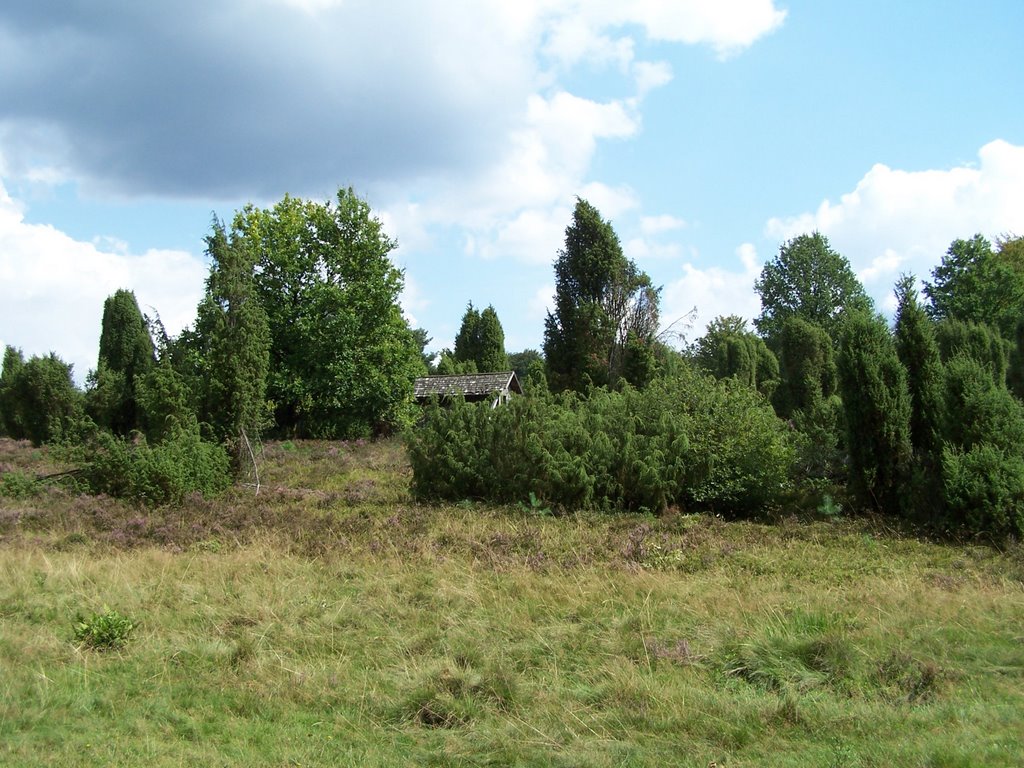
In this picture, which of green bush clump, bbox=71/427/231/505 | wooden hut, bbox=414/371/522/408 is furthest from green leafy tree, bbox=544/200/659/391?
green bush clump, bbox=71/427/231/505

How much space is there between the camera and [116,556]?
964 centimetres

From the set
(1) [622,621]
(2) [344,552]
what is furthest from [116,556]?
(1) [622,621]

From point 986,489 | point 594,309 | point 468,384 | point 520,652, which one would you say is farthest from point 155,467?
point 468,384

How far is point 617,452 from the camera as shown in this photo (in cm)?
1320

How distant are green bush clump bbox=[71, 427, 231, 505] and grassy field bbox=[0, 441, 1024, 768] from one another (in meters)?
3.37

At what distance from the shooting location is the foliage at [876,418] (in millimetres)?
12086

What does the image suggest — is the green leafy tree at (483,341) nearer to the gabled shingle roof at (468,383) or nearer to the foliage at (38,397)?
the gabled shingle roof at (468,383)

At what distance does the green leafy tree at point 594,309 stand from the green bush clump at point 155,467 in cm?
1762

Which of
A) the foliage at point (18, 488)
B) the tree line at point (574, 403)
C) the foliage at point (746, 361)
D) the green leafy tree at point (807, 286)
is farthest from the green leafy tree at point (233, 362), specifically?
the green leafy tree at point (807, 286)

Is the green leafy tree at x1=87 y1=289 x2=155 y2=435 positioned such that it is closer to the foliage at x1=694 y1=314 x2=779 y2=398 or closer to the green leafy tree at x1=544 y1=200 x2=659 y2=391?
the green leafy tree at x1=544 y1=200 x2=659 y2=391

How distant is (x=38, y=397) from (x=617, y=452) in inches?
1083

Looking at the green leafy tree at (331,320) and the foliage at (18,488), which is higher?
the green leafy tree at (331,320)

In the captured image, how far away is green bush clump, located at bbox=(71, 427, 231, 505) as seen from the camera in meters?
13.6

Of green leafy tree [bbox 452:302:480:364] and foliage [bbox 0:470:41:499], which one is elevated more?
green leafy tree [bbox 452:302:480:364]
